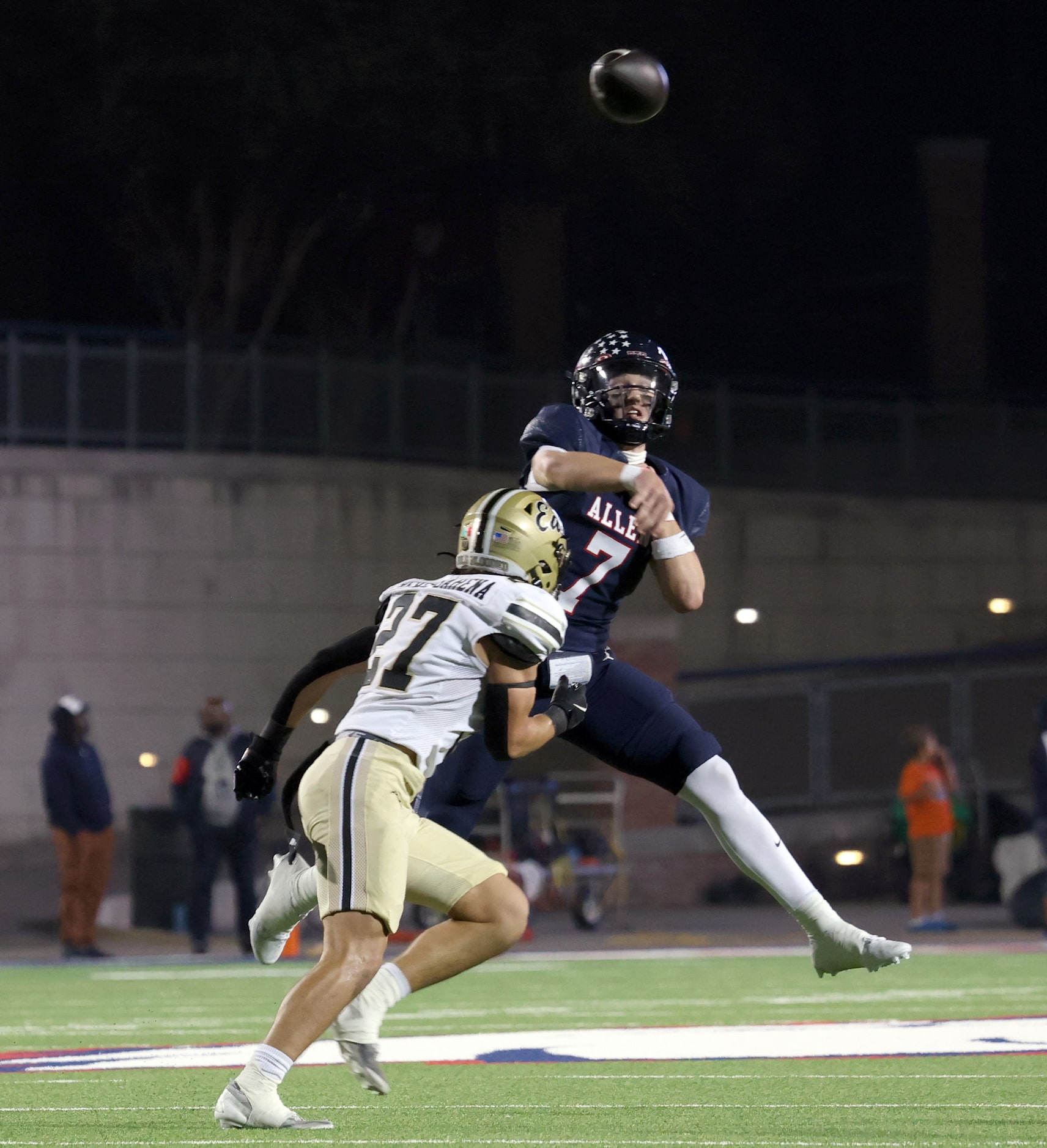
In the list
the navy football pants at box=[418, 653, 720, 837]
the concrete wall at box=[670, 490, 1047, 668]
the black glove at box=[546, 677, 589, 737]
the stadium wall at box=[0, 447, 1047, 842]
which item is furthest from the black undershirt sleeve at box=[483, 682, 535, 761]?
the concrete wall at box=[670, 490, 1047, 668]

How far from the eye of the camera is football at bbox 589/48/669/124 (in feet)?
29.8

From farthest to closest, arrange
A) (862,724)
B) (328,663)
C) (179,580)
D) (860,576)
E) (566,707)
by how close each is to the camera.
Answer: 1. (860,576)
2. (179,580)
3. (862,724)
4. (328,663)
5. (566,707)

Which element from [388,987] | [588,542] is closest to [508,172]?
[588,542]

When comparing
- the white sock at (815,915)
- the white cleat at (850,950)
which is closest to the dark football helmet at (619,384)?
the white sock at (815,915)

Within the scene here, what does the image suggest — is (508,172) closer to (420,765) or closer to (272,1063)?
(420,765)

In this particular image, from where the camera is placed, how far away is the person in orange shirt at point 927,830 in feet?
53.4

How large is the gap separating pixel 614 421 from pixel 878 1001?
15.3 feet

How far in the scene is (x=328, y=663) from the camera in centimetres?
627

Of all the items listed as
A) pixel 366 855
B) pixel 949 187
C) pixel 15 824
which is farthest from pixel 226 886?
pixel 949 187

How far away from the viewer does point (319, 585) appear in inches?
918

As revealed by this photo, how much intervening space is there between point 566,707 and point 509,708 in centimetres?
31

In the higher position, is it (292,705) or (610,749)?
(292,705)

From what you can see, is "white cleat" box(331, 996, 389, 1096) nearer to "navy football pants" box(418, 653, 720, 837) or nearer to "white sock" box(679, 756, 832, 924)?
"navy football pants" box(418, 653, 720, 837)

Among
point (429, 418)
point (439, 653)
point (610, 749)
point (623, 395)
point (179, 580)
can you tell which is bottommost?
point (610, 749)
